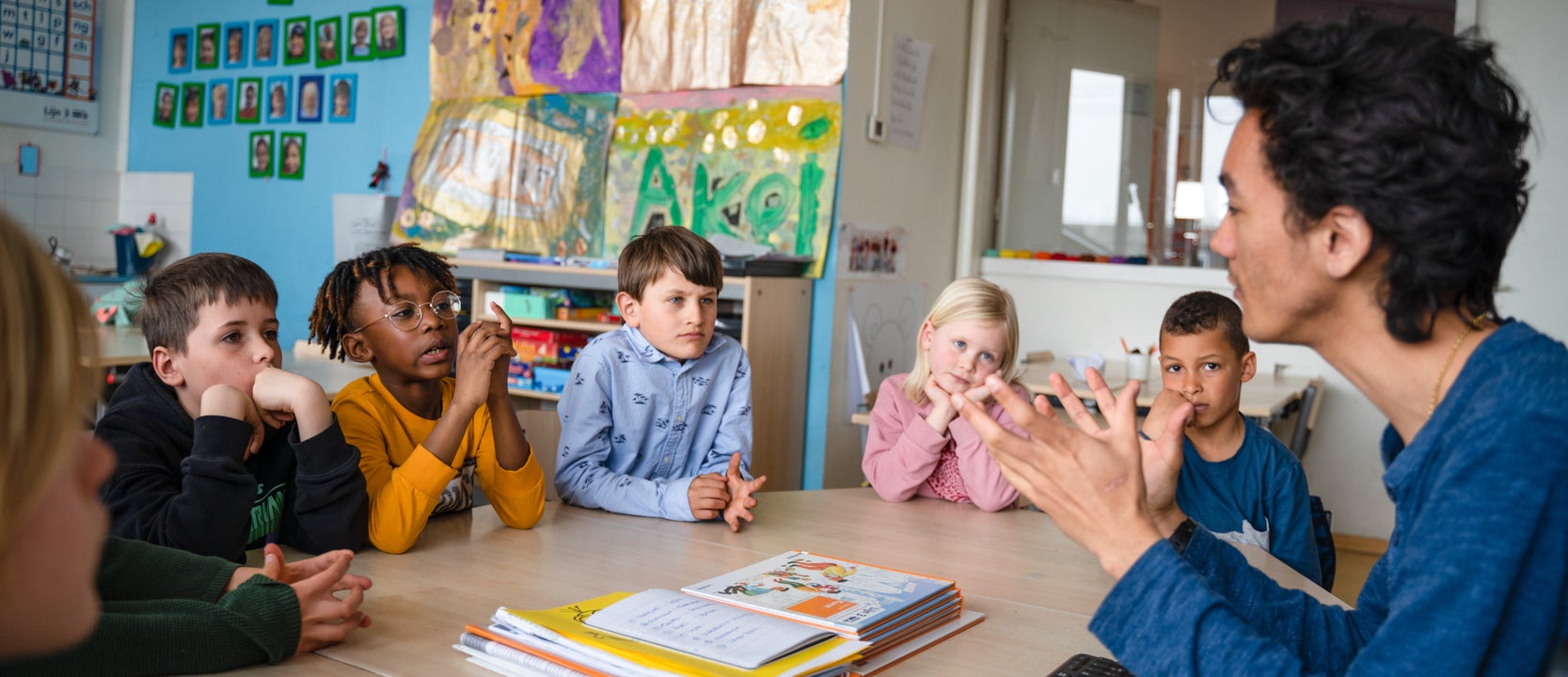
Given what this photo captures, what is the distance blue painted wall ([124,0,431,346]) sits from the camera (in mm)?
5090

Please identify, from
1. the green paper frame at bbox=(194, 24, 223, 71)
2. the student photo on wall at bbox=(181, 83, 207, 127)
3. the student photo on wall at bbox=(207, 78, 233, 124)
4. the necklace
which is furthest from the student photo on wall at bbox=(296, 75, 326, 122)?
the necklace

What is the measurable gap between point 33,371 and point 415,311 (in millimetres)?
1347

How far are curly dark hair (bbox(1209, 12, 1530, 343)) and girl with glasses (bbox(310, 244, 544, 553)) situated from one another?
3.85 feet

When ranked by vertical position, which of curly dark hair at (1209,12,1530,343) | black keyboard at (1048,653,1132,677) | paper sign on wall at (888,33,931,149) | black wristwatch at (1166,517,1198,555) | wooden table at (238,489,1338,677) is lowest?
wooden table at (238,489,1338,677)

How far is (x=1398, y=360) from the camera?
1003 mm

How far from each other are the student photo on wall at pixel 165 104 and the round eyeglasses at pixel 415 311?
4.82m

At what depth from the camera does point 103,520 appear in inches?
27.6

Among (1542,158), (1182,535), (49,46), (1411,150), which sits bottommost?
(1182,535)

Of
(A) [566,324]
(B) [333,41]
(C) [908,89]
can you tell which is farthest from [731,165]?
(B) [333,41]

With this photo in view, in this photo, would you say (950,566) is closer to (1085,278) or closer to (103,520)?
(103,520)

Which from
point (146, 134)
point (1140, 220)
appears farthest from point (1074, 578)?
point (146, 134)

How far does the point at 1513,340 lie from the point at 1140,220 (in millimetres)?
3800

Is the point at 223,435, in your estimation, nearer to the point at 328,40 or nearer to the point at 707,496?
the point at 707,496

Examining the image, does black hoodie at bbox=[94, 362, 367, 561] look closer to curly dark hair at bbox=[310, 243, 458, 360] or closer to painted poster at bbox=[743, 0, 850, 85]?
curly dark hair at bbox=[310, 243, 458, 360]
